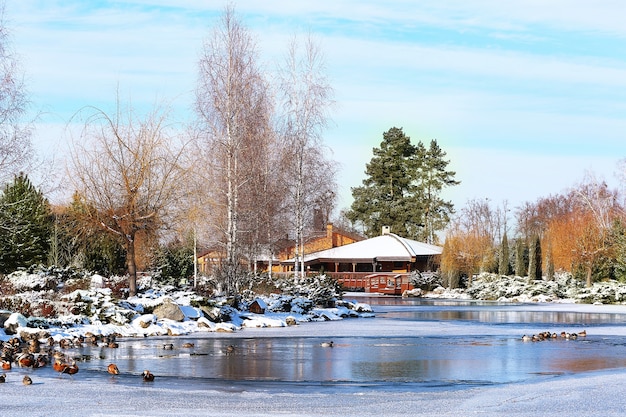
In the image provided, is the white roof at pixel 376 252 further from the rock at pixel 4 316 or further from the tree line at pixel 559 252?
the rock at pixel 4 316

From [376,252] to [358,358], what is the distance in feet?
163

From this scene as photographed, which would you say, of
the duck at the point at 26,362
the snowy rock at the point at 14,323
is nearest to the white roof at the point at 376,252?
the snowy rock at the point at 14,323

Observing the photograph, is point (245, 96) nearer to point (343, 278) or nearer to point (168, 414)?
point (168, 414)

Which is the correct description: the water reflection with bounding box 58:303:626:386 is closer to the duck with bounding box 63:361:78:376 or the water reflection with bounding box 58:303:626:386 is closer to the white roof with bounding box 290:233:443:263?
the duck with bounding box 63:361:78:376

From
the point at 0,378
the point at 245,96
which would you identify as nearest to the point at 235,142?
the point at 245,96

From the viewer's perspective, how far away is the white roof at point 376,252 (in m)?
63.7

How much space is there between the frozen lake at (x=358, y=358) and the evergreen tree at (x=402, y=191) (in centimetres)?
5674

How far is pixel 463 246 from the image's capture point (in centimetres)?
6150

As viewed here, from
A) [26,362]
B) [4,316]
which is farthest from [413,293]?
[26,362]

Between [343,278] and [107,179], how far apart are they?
3991cm

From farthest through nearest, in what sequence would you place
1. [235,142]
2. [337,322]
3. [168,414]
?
[235,142] < [337,322] < [168,414]

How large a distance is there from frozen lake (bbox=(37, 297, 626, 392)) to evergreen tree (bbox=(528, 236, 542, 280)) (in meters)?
31.7

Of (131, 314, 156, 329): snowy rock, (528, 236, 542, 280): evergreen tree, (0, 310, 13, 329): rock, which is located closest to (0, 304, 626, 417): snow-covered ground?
(0, 310, 13, 329): rock

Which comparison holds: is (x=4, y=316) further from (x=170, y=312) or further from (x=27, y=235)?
(x=27, y=235)
